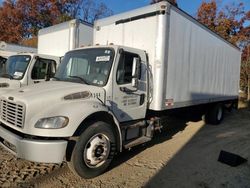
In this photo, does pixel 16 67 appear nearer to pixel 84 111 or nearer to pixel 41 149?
pixel 84 111

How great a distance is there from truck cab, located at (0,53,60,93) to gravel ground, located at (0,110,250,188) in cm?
243

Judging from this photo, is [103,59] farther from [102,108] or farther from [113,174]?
[113,174]

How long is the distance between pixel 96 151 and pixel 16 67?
4.86 m

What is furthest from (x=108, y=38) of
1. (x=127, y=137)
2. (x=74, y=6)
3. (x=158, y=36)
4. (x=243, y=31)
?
(x=74, y=6)

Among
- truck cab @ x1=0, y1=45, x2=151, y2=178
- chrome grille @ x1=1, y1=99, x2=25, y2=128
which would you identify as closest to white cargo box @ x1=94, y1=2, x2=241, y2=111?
truck cab @ x1=0, y1=45, x2=151, y2=178

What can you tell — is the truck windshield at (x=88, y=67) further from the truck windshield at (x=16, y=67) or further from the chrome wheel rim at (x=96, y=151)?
the truck windshield at (x=16, y=67)

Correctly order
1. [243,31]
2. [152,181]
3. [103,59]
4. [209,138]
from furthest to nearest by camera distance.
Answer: [243,31], [209,138], [103,59], [152,181]

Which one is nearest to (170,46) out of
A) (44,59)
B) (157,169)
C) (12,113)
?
(157,169)

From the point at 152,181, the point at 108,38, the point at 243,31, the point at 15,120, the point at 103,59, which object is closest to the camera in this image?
the point at 15,120

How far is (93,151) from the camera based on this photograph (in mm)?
4922

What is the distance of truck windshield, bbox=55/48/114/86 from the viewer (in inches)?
215

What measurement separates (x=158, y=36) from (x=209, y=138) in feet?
12.3

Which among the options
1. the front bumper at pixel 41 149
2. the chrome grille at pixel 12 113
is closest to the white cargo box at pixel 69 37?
the chrome grille at pixel 12 113

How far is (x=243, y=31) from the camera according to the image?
1135 inches
